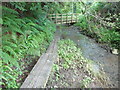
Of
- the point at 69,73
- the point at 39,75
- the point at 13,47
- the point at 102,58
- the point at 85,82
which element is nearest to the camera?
the point at 39,75

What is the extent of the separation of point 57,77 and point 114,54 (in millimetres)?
4150

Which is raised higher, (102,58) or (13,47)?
(13,47)

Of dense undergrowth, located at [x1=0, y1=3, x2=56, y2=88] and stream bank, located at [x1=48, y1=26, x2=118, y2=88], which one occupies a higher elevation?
dense undergrowth, located at [x1=0, y1=3, x2=56, y2=88]

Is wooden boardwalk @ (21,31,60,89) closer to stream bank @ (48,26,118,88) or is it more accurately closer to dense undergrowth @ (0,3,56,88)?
dense undergrowth @ (0,3,56,88)

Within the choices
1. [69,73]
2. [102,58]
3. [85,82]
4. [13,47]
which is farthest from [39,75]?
[102,58]

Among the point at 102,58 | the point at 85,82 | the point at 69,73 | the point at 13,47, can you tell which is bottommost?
the point at 102,58

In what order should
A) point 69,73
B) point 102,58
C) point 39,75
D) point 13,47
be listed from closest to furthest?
point 39,75
point 13,47
point 69,73
point 102,58

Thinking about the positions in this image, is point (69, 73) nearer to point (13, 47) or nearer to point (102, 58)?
point (13, 47)

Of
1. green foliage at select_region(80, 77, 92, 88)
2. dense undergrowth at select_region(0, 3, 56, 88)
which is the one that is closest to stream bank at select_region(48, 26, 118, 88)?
green foliage at select_region(80, 77, 92, 88)

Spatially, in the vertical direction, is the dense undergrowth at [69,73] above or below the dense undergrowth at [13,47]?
below

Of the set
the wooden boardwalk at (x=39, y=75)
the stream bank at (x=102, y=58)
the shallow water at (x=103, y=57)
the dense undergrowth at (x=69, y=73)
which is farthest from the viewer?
the shallow water at (x=103, y=57)

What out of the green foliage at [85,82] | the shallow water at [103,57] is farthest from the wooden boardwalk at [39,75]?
the shallow water at [103,57]

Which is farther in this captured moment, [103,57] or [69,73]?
[103,57]

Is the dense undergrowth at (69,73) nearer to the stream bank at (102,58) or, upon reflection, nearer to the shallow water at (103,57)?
the stream bank at (102,58)
